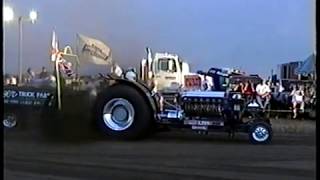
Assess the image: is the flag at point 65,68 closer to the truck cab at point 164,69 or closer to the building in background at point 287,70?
the truck cab at point 164,69

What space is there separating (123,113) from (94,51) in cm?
125

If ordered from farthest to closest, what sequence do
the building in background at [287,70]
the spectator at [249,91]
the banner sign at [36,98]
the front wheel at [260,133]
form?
the building in background at [287,70]
the spectator at [249,91]
the banner sign at [36,98]
the front wheel at [260,133]

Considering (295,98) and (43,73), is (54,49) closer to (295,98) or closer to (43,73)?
(43,73)

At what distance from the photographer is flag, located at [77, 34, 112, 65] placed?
11977 mm

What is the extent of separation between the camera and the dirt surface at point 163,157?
281 inches

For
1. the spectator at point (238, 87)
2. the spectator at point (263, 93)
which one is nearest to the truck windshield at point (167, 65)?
the spectator at point (238, 87)

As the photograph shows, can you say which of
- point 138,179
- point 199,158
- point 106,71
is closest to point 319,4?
point 138,179

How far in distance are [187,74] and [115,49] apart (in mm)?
1313

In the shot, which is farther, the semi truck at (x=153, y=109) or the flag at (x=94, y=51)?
the flag at (x=94, y=51)

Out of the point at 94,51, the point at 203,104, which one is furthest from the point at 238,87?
the point at 94,51

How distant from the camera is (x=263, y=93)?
39.6 feet

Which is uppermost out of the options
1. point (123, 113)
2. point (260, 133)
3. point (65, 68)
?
point (65, 68)

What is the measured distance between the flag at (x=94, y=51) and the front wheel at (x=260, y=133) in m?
2.72

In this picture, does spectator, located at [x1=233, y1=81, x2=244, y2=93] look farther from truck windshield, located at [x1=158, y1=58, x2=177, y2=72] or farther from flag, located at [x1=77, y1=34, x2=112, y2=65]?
flag, located at [x1=77, y1=34, x2=112, y2=65]
